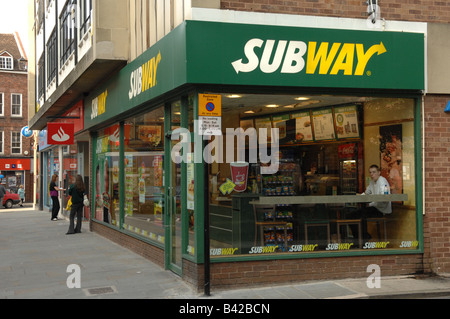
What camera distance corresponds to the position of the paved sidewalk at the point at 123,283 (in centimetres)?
759

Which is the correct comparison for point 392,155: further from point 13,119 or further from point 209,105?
point 13,119

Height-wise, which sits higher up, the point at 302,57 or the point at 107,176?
the point at 302,57

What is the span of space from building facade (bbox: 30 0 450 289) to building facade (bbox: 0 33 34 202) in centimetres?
3825

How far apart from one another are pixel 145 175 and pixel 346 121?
4553mm

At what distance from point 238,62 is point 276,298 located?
3.56 meters

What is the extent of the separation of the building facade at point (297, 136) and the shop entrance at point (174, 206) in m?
0.04

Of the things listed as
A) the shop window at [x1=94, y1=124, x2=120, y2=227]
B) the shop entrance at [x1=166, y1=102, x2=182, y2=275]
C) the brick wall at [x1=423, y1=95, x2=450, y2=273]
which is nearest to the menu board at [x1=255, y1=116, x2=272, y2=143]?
the shop entrance at [x1=166, y1=102, x2=182, y2=275]

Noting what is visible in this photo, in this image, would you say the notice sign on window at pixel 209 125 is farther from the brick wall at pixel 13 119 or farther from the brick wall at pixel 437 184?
the brick wall at pixel 13 119

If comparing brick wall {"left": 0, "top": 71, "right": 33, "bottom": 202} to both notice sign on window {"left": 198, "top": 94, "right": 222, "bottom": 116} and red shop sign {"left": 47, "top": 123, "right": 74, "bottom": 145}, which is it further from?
notice sign on window {"left": 198, "top": 94, "right": 222, "bottom": 116}

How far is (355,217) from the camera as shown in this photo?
29.0 ft

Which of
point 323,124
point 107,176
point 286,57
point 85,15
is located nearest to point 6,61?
point 85,15

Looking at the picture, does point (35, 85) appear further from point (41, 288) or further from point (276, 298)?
point (276, 298)

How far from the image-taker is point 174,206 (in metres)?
9.30

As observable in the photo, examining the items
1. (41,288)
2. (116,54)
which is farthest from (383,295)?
(116,54)
